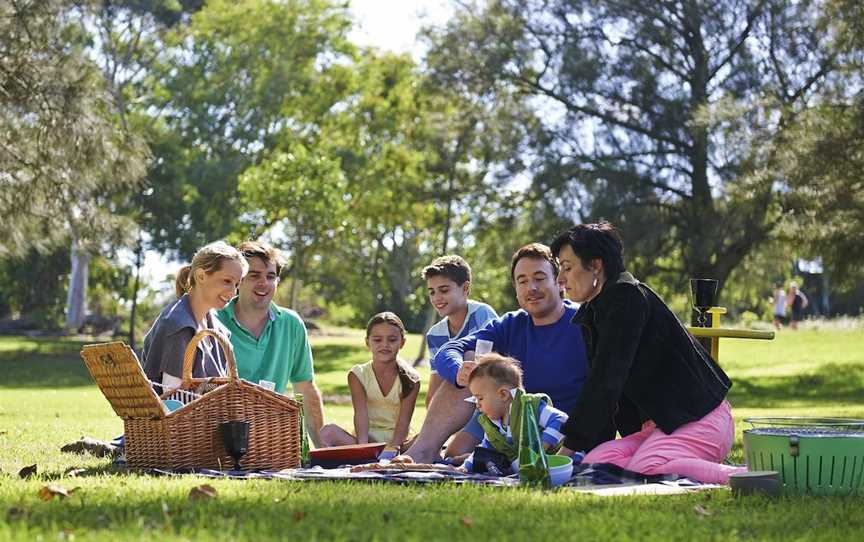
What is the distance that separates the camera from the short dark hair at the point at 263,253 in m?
8.21

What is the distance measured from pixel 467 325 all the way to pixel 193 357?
76.0 inches

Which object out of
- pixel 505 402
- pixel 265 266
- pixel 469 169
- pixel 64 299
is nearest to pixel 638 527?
pixel 505 402

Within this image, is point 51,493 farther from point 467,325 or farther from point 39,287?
point 39,287

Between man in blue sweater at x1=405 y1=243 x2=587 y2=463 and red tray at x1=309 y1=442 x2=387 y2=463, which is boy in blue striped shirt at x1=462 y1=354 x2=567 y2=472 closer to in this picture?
man in blue sweater at x1=405 y1=243 x2=587 y2=463

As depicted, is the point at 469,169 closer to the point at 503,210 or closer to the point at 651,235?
the point at 503,210

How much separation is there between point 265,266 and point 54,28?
11.3 meters

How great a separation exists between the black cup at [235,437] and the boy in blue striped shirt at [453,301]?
172 cm

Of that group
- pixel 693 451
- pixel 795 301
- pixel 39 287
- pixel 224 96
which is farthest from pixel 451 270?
pixel 39 287

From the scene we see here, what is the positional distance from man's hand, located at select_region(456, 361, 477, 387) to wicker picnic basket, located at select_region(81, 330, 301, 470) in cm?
101

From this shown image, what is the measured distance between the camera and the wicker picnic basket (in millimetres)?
6543

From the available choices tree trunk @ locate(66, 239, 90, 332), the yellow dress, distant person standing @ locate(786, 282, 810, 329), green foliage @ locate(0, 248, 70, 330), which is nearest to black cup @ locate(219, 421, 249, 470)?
the yellow dress

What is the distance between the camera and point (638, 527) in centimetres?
462

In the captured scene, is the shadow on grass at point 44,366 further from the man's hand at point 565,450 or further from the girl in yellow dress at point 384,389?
the man's hand at point 565,450

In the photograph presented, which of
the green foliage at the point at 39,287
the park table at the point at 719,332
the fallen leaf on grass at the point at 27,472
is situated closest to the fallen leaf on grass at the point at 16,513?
the fallen leaf on grass at the point at 27,472
